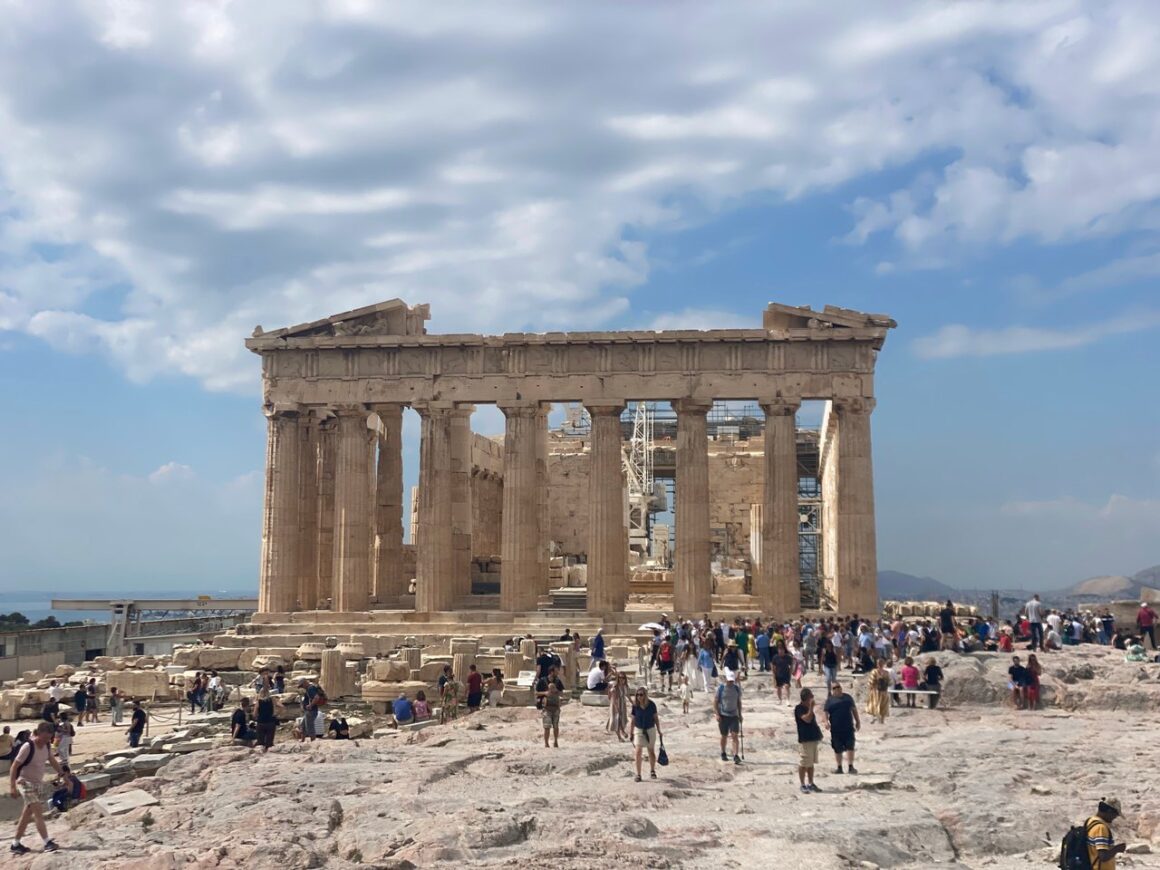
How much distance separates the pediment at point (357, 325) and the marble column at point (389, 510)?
365 centimetres

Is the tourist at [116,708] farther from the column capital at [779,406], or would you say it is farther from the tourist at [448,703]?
the column capital at [779,406]

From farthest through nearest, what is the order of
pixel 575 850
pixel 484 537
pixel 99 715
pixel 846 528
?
pixel 484 537 → pixel 846 528 → pixel 99 715 → pixel 575 850

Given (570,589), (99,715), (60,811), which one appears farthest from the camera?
(570,589)

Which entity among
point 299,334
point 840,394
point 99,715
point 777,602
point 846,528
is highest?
point 299,334

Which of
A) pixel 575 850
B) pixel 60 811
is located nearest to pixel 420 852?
pixel 575 850

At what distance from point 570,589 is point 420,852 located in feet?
124

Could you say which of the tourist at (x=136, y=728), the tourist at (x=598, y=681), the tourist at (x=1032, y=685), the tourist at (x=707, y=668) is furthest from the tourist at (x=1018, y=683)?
the tourist at (x=136, y=728)

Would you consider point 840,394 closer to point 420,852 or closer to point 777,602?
point 777,602

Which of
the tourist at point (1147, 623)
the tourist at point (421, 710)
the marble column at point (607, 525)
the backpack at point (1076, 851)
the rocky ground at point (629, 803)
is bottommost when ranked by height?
the tourist at point (421, 710)

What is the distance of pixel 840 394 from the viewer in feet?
126

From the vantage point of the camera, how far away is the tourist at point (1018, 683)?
821 inches

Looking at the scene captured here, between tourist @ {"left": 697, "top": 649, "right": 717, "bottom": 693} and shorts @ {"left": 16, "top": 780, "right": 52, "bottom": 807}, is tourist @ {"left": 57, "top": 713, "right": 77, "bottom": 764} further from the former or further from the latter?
tourist @ {"left": 697, "top": 649, "right": 717, "bottom": 693}

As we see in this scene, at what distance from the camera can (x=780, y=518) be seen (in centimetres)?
3825

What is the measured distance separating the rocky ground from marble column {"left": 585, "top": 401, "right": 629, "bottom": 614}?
1866 cm
